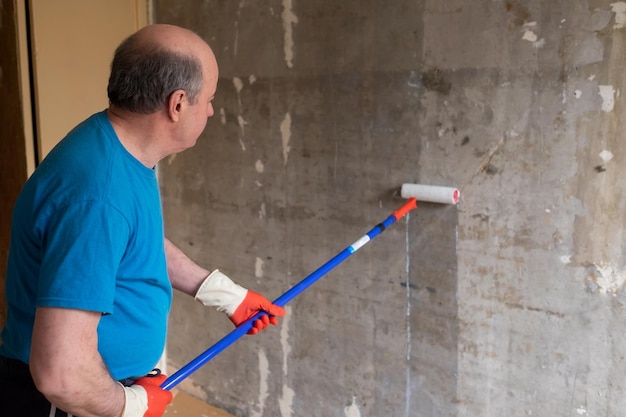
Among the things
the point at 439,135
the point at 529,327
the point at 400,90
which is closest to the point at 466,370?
the point at 529,327

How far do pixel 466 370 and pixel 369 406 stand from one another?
1.44ft

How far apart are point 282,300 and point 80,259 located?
2.58ft

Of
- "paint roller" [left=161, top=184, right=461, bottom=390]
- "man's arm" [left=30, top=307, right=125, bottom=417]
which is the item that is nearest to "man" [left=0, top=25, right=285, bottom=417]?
"man's arm" [left=30, top=307, right=125, bottom=417]

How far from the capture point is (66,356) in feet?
3.02

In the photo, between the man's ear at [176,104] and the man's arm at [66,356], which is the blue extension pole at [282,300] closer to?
the man's arm at [66,356]

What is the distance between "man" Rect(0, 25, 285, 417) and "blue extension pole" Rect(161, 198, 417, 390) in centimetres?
8

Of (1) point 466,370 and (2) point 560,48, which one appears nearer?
(2) point 560,48

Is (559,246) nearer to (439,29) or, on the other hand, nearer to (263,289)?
(439,29)

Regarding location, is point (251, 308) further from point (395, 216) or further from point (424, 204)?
point (424, 204)

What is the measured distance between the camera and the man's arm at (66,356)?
919mm

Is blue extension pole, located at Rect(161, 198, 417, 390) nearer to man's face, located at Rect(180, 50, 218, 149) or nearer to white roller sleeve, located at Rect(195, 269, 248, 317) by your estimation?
white roller sleeve, located at Rect(195, 269, 248, 317)

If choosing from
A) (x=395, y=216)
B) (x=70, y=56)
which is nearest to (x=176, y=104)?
(x=395, y=216)

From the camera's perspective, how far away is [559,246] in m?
1.66

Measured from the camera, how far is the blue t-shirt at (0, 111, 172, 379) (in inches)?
36.7
